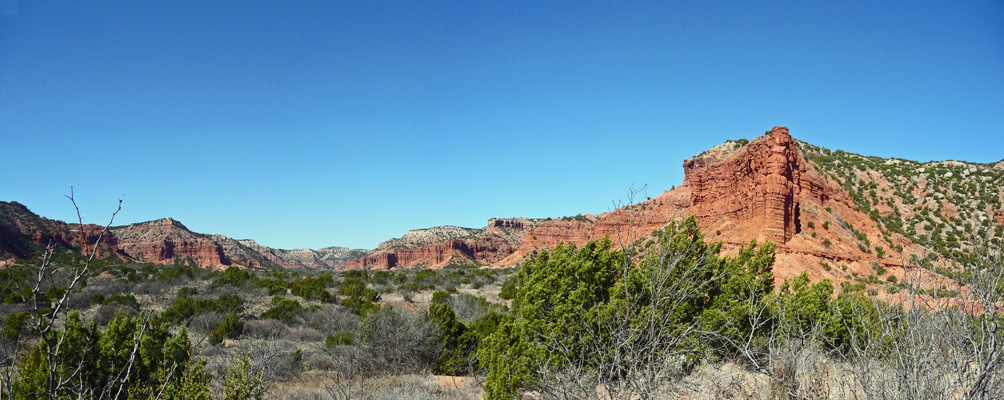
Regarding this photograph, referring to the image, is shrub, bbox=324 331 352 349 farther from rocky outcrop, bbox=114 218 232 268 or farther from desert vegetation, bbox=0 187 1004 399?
rocky outcrop, bbox=114 218 232 268

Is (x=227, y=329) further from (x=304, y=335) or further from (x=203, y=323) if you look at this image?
(x=304, y=335)

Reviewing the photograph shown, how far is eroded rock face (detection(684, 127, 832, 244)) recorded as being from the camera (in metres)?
23.8

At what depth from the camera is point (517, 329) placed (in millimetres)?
10031

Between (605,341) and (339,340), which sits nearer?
(605,341)

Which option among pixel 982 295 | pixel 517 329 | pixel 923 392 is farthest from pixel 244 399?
pixel 982 295

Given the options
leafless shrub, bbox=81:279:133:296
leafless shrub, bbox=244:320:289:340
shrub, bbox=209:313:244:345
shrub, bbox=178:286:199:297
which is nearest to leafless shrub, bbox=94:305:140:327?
shrub, bbox=178:286:199:297

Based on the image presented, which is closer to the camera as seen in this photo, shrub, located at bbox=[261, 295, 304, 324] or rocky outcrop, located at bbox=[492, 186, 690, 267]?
shrub, located at bbox=[261, 295, 304, 324]

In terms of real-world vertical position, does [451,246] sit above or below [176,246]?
above

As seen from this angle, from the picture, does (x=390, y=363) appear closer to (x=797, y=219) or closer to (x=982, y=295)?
(x=982, y=295)

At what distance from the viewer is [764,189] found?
2445cm

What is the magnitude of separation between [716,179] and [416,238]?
89.4 meters

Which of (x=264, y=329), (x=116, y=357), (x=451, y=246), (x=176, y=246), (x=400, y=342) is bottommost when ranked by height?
(x=264, y=329)

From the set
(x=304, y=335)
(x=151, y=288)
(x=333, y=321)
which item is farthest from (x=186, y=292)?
(x=333, y=321)

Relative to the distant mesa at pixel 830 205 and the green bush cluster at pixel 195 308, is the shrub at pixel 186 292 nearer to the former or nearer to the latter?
the green bush cluster at pixel 195 308
